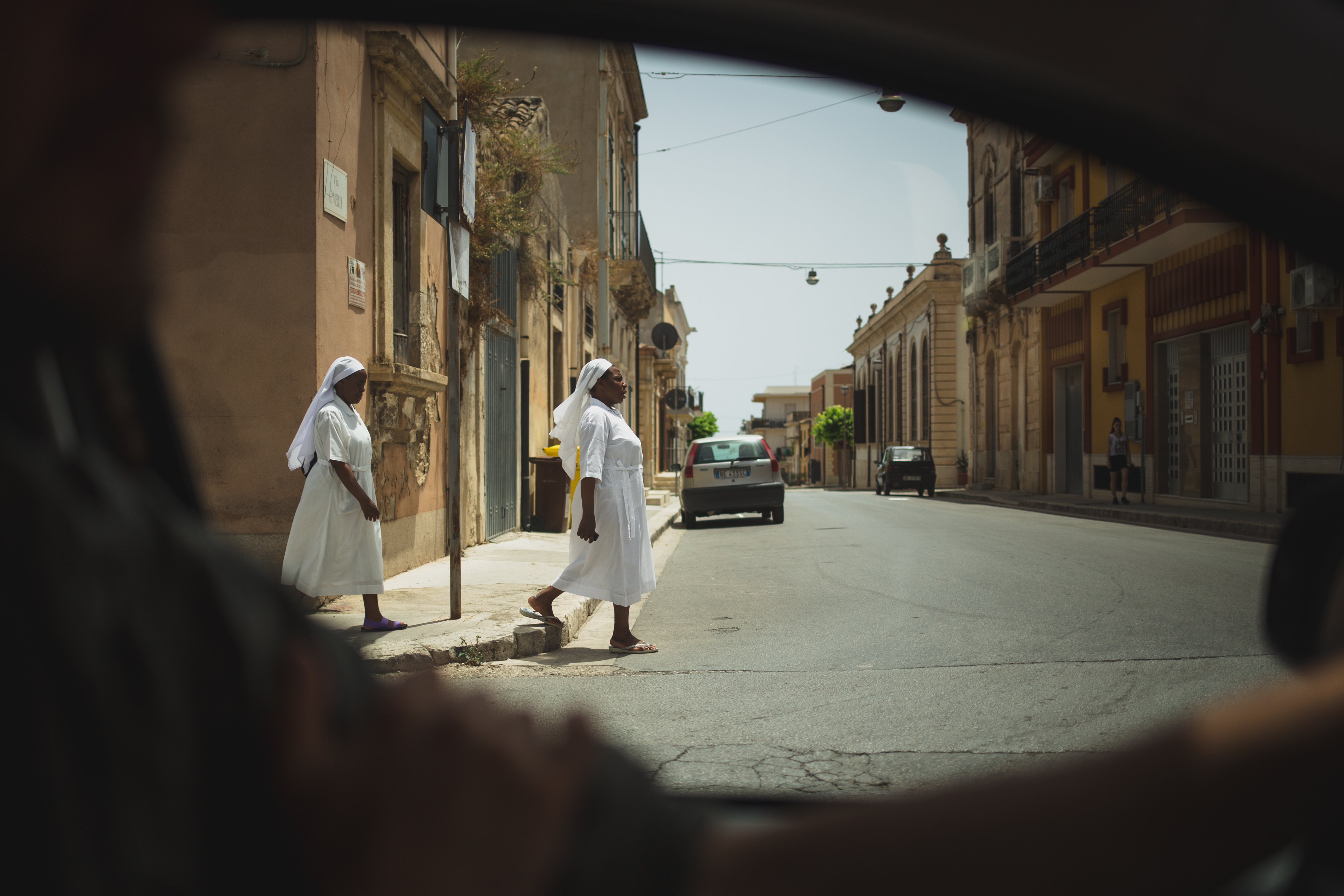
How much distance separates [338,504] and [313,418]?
57 centimetres

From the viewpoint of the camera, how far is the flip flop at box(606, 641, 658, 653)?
584 centimetres

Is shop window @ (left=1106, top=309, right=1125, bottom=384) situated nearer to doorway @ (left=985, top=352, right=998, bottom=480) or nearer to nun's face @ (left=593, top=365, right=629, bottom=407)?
nun's face @ (left=593, top=365, right=629, bottom=407)

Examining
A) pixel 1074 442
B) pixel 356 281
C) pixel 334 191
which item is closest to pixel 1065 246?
pixel 334 191

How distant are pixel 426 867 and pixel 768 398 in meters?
124

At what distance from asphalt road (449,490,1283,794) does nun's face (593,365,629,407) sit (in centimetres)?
157

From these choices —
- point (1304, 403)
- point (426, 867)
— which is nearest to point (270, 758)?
point (426, 867)

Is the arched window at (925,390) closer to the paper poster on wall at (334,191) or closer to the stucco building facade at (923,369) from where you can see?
the stucco building facade at (923,369)

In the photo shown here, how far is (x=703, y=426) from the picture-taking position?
282 feet

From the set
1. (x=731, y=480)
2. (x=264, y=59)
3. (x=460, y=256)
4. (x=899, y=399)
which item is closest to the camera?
(x=264, y=59)

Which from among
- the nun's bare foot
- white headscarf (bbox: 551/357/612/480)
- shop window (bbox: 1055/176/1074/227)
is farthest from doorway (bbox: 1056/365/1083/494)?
shop window (bbox: 1055/176/1074/227)

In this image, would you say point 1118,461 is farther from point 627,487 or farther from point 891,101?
point 891,101

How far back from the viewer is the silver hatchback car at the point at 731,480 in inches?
670

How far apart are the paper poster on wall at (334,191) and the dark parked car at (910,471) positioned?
2682cm

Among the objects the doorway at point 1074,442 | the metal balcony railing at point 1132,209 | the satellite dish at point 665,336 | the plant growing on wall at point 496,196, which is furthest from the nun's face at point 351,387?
the satellite dish at point 665,336
